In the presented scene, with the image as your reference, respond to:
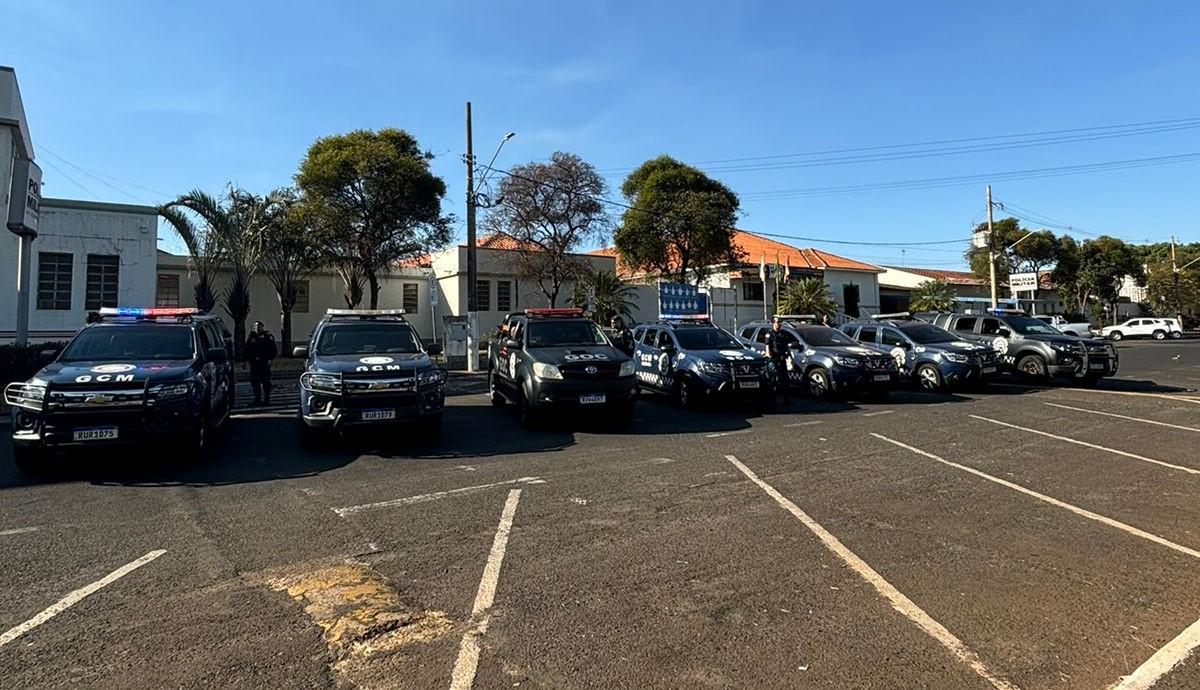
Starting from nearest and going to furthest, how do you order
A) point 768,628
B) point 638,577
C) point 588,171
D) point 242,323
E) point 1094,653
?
point 1094,653 < point 768,628 < point 638,577 < point 242,323 < point 588,171

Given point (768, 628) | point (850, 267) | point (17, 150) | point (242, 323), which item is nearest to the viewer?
point (768, 628)

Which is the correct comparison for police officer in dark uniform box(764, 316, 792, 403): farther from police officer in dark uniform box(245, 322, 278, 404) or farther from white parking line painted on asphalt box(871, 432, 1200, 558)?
police officer in dark uniform box(245, 322, 278, 404)

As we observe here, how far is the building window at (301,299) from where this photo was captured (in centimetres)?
2705

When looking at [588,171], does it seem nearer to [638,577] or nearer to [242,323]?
[242,323]

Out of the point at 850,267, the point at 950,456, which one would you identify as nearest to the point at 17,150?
the point at 950,456

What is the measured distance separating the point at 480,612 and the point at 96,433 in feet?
18.7

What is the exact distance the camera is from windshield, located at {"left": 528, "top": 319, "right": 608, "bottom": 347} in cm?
1130

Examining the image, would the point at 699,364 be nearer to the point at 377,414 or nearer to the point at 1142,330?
the point at 377,414

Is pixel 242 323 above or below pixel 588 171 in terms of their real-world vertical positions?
below

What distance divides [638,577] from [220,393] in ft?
25.1

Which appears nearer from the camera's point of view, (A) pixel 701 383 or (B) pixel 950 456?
(B) pixel 950 456

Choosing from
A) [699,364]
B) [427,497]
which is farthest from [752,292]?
[427,497]

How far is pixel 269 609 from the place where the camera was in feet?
12.6

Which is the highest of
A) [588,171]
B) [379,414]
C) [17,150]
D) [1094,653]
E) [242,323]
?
[588,171]
